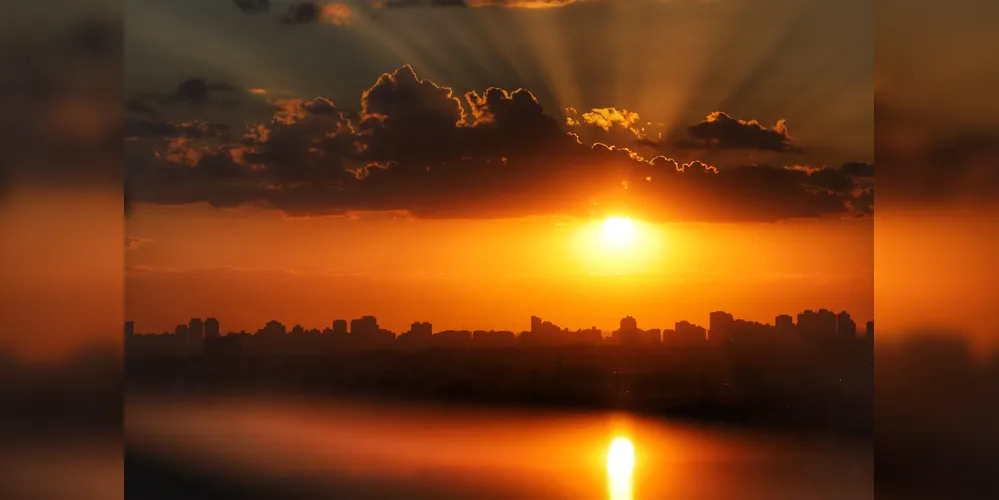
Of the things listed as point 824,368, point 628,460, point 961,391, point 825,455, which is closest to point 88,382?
point 961,391

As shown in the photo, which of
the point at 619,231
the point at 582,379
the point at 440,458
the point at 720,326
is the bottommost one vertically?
the point at 440,458

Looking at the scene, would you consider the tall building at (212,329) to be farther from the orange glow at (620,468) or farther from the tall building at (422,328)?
the orange glow at (620,468)

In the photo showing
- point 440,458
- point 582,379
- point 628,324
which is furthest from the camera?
Result: point 582,379

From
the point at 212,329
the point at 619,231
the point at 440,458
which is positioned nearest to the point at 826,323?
the point at 619,231

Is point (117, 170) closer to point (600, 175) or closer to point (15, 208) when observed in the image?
point (15, 208)

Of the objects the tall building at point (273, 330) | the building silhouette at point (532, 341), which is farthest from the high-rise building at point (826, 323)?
the tall building at point (273, 330)

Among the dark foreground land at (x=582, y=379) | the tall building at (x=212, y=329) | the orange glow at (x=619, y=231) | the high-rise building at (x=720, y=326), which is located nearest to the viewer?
the tall building at (x=212, y=329)

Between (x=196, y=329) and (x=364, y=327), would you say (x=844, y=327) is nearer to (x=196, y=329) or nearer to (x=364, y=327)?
(x=364, y=327)
